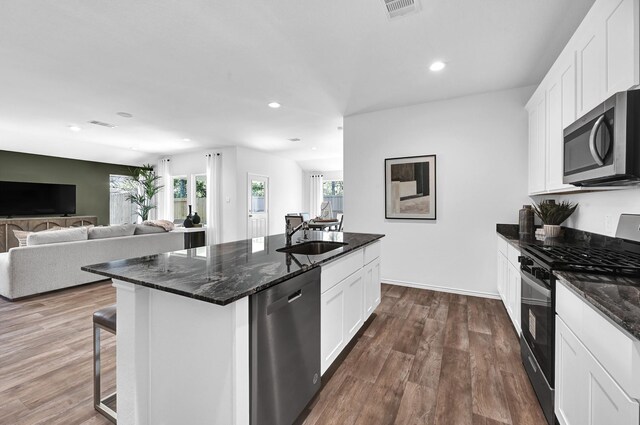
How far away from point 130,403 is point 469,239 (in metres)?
3.70

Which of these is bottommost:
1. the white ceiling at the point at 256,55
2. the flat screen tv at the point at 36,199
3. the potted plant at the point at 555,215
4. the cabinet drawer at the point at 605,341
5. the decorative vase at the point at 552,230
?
the cabinet drawer at the point at 605,341

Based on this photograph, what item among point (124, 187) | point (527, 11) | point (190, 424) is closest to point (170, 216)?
point (124, 187)

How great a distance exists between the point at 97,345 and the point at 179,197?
6.98 metres

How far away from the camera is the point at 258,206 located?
7.73 metres

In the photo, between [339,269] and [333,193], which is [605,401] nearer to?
[339,269]

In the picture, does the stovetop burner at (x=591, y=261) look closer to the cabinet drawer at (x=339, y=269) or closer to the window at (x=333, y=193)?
the cabinet drawer at (x=339, y=269)

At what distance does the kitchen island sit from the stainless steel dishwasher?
41 millimetres

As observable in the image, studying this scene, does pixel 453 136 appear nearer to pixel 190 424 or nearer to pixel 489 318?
pixel 489 318

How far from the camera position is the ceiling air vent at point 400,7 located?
1.99 metres

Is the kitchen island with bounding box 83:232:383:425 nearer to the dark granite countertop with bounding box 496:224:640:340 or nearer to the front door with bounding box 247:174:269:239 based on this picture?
the dark granite countertop with bounding box 496:224:640:340

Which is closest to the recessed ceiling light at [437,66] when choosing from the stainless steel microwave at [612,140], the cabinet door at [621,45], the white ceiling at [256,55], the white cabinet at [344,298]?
the white ceiling at [256,55]

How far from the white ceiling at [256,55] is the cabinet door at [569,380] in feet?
7.14

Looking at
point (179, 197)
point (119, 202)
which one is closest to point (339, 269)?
point (179, 197)

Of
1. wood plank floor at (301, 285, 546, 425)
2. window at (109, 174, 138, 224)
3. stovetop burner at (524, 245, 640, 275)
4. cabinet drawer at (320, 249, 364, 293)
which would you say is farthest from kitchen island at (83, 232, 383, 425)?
window at (109, 174, 138, 224)
